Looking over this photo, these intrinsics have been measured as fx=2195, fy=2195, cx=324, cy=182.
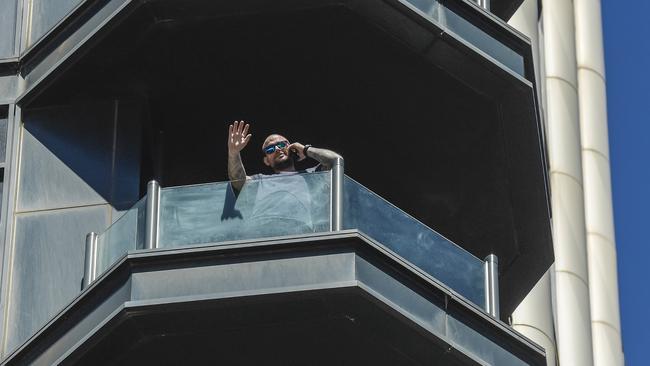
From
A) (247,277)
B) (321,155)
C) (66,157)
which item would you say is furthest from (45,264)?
(321,155)

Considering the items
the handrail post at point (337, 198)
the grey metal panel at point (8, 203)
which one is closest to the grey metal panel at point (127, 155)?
the grey metal panel at point (8, 203)

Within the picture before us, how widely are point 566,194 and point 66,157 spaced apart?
1847cm

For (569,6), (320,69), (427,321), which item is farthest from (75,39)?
(569,6)

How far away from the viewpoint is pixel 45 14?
2248 centimetres

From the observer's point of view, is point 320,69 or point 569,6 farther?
point 569,6

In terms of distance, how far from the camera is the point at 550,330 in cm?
3238

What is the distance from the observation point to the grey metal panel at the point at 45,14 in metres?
22.3

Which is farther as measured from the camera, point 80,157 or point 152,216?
point 80,157

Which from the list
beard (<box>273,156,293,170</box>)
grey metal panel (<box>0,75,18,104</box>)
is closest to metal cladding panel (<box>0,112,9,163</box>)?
grey metal panel (<box>0,75,18,104</box>)

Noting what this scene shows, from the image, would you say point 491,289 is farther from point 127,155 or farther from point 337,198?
point 127,155

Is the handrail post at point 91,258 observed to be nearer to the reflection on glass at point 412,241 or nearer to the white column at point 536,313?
the reflection on glass at point 412,241

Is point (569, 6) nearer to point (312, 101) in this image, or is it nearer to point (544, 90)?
point (544, 90)

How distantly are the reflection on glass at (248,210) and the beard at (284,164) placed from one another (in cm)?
72

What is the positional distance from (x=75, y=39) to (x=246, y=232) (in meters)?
3.80
